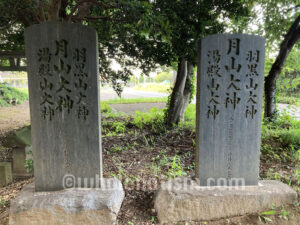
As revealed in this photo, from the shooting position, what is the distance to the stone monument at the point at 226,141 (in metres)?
2.53

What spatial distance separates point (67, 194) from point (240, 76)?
254 centimetres

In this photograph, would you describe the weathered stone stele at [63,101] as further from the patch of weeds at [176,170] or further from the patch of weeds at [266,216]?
the patch of weeds at [266,216]

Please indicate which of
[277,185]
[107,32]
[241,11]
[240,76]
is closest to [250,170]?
[277,185]

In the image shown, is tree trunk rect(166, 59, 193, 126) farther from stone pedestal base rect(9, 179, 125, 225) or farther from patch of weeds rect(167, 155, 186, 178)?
stone pedestal base rect(9, 179, 125, 225)

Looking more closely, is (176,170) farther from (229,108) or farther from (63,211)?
(63,211)

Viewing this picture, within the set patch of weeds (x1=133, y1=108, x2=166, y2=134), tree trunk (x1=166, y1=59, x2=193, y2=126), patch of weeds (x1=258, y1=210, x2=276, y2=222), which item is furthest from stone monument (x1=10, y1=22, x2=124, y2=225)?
tree trunk (x1=166, y1=59, x2=193, y2=126)

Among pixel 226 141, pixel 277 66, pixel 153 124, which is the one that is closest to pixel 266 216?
pixel 226 141

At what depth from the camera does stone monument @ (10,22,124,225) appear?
2.36 metres

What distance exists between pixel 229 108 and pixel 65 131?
204 cm

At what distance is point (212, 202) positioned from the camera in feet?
8.24

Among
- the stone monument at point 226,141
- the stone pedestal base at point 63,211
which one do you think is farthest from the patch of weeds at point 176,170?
the stone pedestal base at point 63,211

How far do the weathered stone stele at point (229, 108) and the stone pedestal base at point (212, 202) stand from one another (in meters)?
0.20

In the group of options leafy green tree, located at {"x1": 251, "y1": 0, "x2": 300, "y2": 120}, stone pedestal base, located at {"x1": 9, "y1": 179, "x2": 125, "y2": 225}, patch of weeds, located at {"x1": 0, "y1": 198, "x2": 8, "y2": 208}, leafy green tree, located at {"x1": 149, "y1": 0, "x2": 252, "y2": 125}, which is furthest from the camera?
leafy green tree, located at {"x1": 251, "y1": 0, "x2": 300, "y2": 120}

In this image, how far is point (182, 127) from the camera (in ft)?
19.2
